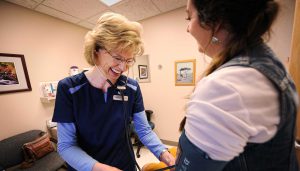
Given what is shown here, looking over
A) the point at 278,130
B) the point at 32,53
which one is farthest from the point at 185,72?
the point at 32,53

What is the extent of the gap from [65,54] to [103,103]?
7.99 ft

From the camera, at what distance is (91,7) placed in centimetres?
224

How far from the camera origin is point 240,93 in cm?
29

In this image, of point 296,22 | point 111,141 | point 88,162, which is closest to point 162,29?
point 296,22

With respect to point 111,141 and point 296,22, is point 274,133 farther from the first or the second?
point 296,22

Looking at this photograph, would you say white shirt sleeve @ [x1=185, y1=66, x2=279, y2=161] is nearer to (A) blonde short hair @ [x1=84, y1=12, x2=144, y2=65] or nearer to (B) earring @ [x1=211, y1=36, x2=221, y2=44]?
(B) earring @ [x1=211, y1=36, x2=221, y2=44]

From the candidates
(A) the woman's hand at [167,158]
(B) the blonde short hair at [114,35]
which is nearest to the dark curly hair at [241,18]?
(B) the blonde short hair at [114,35]

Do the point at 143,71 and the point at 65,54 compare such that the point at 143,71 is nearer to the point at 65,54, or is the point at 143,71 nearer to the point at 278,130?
the point at 65,54

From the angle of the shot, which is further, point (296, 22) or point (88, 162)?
point (296, 22)

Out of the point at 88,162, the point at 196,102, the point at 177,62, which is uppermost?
the point at 177,62

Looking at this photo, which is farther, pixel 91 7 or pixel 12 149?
pixel 91 7

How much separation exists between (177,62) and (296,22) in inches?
75.3

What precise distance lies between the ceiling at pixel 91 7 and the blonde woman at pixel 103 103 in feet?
5.41

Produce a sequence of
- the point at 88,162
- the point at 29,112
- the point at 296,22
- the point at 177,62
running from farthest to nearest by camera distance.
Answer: the point at 177,62 → the point at 29,112 → the point at 296,22 → the point at 88,162
